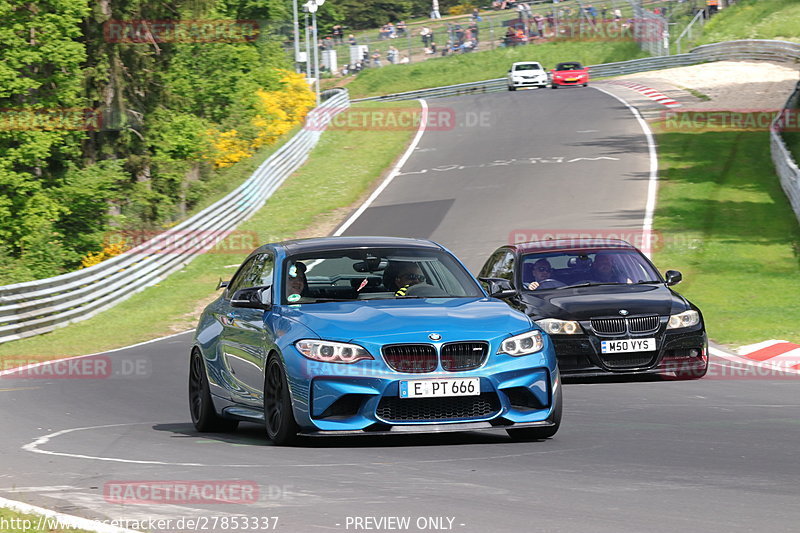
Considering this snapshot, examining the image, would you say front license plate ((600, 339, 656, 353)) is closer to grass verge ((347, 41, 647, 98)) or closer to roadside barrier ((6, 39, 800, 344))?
roadside barrier ((6, 39, 800, 344))

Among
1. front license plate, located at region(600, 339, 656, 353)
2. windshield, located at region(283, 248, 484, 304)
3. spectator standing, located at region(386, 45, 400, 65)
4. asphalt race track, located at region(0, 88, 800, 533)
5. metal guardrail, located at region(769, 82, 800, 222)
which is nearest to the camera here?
asphalt race track, located at region(0, 88, 800, 533)

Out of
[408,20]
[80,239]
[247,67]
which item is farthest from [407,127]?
[408,20]

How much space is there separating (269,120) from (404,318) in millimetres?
48986

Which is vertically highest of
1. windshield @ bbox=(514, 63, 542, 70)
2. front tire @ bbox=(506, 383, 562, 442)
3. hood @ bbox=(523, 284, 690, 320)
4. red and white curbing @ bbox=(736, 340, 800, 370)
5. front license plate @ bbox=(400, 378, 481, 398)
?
front license plate @ bbox=(400, 378, 481, 398)

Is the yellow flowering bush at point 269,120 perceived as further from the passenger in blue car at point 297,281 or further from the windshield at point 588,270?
the passenger in blue car at point 297,281

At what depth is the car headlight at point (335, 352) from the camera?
916 centimetres

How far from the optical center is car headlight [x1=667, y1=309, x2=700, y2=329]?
14258mm

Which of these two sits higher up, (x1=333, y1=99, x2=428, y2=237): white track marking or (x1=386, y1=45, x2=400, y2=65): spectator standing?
(x1=386, y1=45, x2=400, y2=65): spectator standing

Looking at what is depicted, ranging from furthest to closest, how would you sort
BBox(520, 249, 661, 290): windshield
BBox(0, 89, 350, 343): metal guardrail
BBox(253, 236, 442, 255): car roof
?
1. BBox(0, 89, 350, 343): metal guardrail
2. BBox(520, 249, 661, 290): windshield
3. BBox(253, 236, 442, 255): car roof

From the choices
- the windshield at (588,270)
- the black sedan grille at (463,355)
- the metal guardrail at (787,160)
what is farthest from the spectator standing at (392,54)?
the black sedan grille at (463,355)

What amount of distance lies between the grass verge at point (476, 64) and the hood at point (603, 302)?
6800cm

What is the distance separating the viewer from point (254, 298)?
33.8 ft

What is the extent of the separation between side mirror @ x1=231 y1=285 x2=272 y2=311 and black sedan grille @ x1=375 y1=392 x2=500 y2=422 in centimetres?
147

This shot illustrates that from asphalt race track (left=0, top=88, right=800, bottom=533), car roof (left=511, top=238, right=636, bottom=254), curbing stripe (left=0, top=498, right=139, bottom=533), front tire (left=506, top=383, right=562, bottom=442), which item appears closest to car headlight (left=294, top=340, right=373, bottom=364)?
asphalt race track (left=0, top=88, right=800, bottom=533)
